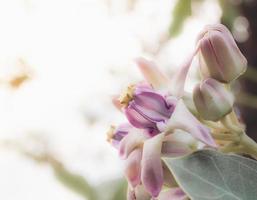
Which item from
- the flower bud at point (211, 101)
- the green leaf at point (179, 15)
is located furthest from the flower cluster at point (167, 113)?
the green leaf at point (179, 15)

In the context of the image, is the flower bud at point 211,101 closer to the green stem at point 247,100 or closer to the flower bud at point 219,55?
the flower bud at point 219,55

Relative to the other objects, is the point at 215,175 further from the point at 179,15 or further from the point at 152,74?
the point at 179,15

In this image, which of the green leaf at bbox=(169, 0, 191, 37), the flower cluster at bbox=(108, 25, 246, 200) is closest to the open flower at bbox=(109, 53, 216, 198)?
the flower cluster at bbox=(108, 25, 246, 200)

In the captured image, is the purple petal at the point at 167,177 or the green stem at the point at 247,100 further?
the green stem at the point at 247,100

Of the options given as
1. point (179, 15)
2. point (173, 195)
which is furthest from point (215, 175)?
point (179, 15)

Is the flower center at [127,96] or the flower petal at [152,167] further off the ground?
the flower center at [127,96]

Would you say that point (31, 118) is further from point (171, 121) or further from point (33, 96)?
point (171, 121)

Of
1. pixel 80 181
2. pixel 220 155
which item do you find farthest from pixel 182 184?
pixel 80 181
